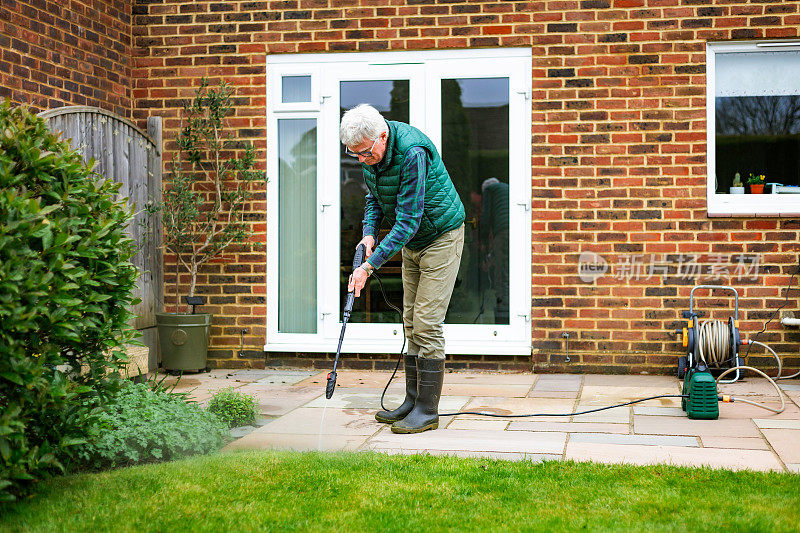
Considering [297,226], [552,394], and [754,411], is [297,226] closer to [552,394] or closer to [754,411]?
[552,394]

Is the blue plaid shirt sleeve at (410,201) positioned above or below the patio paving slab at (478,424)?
above

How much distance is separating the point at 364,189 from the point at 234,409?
273cm

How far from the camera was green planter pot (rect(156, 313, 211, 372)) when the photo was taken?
6.41 m

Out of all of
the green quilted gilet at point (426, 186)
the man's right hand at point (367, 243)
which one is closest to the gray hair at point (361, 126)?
the green quilted gilet at point (426, 186)

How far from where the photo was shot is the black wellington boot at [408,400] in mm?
4594

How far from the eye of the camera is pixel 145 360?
553cm

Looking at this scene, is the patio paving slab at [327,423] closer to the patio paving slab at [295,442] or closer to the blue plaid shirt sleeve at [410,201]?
the patio paving slab at [295,442]

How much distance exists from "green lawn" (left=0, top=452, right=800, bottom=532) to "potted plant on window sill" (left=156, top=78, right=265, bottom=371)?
2984 millimetres

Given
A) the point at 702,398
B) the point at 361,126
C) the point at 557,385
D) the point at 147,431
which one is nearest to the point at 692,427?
the point at 702,398

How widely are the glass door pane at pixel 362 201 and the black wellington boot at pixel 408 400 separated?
1970 millimetres

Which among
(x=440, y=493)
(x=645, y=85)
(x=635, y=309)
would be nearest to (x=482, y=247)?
(x=635, y=309)

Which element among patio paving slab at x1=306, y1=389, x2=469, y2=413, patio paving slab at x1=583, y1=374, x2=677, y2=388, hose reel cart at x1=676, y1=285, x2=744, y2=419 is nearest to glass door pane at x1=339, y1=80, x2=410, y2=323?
patio paving slab at x1=306, y1=389, x2=469, y2=413

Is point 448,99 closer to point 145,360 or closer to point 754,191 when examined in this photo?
point 754,191

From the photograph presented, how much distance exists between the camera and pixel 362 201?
6691 mm
